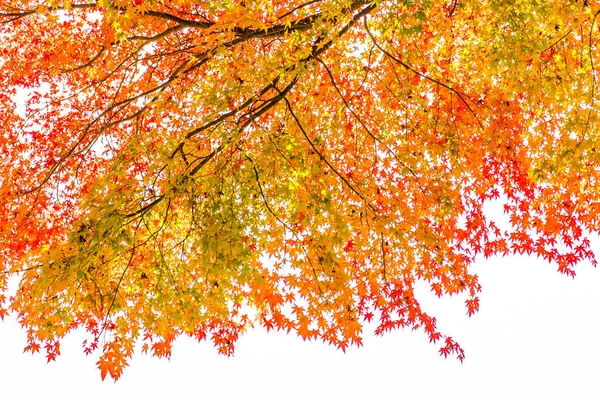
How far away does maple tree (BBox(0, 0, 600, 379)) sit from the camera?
204 inches

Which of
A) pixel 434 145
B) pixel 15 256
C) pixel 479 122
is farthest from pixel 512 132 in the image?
pixel 15 256

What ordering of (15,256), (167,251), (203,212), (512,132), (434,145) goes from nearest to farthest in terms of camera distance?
(203,212), (167,251), (434,145), (512,132), (15,256)

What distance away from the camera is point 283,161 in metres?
5.32

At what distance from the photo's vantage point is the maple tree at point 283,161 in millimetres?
5184

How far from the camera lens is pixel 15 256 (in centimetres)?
831

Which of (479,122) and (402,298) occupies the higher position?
(479,122)

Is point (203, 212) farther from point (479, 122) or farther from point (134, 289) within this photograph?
point (479, 122)

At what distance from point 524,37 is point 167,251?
4631mm

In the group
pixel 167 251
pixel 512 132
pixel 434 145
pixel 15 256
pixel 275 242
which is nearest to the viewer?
pixel 275 242

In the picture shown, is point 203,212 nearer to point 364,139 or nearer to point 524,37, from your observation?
point 364,139

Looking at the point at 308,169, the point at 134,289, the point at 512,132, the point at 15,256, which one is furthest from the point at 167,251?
the point at 512,132

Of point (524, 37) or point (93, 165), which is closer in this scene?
point (524, 37)

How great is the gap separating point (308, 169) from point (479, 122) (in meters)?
2.79

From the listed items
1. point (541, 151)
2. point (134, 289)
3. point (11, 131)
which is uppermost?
point (11, 131)
